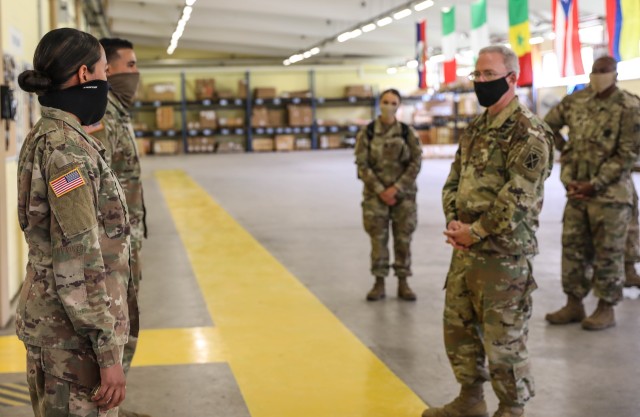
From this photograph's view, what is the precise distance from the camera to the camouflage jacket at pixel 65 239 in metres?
2.15

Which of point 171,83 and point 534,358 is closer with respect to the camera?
point 534,358

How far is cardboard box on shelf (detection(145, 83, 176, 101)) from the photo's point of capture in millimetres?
30844

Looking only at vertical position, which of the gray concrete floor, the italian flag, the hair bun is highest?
the italian flag

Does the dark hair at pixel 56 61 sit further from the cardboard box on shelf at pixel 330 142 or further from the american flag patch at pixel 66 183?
the cardboard box on shelf at pixel 330 142

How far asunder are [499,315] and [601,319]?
7.90 feet

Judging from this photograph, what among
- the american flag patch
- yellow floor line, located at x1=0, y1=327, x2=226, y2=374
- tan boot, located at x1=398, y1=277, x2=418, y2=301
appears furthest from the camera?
tan boot, located at x1=398, y1=277, x2=418, y2=301

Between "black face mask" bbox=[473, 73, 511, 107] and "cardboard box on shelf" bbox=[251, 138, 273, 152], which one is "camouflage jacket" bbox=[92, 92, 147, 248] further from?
"cardboard box on shelf" bbox=[251, 138, 273, 152]

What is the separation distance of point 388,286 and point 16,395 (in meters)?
3.61

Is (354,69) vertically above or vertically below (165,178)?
above

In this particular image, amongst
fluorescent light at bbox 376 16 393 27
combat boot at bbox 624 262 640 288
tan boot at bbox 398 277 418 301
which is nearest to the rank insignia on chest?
tan boot at bbox 398 277 418 301

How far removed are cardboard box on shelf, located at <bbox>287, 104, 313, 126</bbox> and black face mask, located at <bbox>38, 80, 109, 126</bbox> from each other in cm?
2941

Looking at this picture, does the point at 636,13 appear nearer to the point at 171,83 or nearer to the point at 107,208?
the point at 107,208

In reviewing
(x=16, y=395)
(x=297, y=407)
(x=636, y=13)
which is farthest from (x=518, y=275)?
(x=636, y=13)

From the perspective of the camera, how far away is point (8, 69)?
19.1 feet
